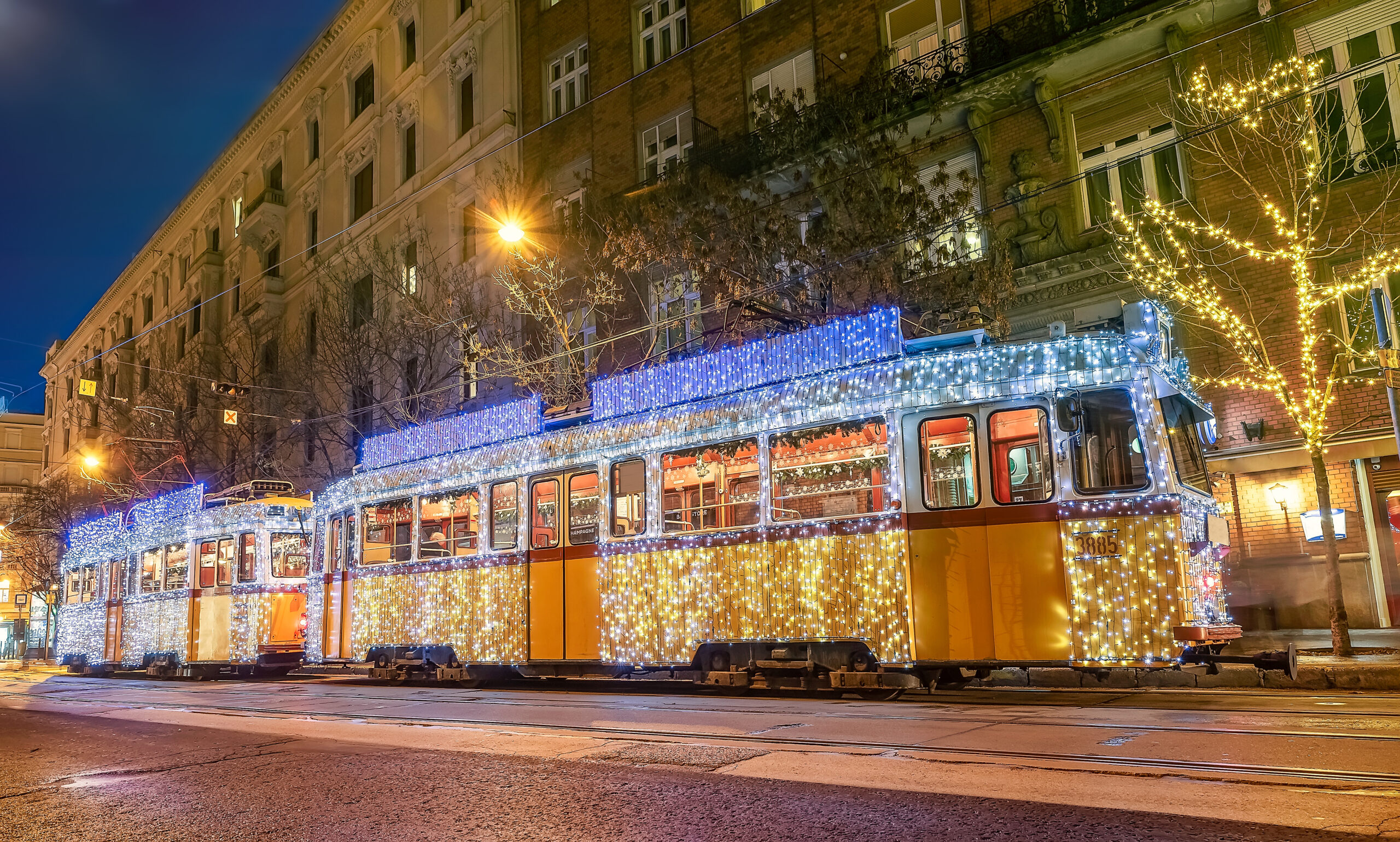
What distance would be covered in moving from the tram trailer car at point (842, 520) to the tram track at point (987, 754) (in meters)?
1.87

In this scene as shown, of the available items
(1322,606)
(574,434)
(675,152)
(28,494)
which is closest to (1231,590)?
(1322,606)

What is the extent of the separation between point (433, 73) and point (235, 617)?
19263 mm

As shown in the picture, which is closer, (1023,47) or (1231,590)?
(1231,590)

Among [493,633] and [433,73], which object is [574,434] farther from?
[433,73]

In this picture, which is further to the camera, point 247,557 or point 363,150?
point 363,150


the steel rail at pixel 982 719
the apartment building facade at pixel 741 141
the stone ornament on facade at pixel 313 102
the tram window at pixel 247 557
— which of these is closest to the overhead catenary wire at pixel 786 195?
the apartment building facade at pixel 741 141

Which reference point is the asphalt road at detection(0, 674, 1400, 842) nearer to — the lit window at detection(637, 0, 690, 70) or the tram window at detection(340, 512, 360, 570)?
the tram window at detection(340, 512, 360, 570)

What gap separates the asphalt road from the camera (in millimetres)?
4988

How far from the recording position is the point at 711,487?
11.5 m

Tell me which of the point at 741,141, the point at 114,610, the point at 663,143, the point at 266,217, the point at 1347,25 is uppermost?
the point at 266,217

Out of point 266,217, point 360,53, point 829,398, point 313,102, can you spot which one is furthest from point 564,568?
point 266,217

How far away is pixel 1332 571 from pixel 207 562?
19690 mm

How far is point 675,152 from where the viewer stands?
81.9 ft

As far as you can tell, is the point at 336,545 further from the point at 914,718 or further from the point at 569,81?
the point at 569,81
